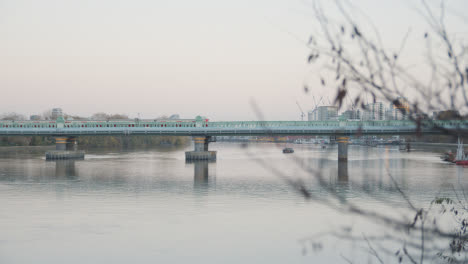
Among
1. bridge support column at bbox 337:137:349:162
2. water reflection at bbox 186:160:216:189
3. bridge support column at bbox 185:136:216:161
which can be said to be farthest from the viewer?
bridge support column at bbox 185:136:216:161

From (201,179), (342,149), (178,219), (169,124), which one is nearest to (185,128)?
(169,124)

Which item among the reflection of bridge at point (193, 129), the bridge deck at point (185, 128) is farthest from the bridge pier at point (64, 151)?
the bridge deck at point (185, 128)

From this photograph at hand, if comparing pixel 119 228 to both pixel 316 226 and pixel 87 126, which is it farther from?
pixel 87 126

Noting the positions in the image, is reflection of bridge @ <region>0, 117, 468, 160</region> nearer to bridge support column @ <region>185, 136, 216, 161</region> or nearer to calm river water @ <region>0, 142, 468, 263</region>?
bridge support column @ <region>185, 136, 216, 161</region>

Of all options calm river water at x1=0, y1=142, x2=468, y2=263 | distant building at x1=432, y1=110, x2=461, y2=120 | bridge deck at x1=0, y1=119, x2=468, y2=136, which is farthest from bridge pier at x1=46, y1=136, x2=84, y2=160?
distant building at x1=432, y1=110, x2=461, y2=120

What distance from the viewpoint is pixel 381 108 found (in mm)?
5559

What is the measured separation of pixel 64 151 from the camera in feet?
269

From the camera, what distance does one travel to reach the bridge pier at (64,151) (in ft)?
261

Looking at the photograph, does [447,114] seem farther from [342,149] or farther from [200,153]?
[200,153]

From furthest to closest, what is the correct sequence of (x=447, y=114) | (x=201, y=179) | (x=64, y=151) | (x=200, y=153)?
(x=64, y=151), (x=200, y=153), (x=201, y=179), (x=447, y=114)

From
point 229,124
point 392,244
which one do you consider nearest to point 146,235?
point 392,244

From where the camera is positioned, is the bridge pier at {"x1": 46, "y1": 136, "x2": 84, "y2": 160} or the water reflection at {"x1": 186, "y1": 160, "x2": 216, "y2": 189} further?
the bridge pier at {"x1": 46, "y1": 136, "x2": 84, "y2": 160}

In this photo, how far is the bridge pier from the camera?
7962 centimetres

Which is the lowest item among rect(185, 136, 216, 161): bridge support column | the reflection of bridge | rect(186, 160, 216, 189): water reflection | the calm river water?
rect(186, 160, 216, 189): water reflection
